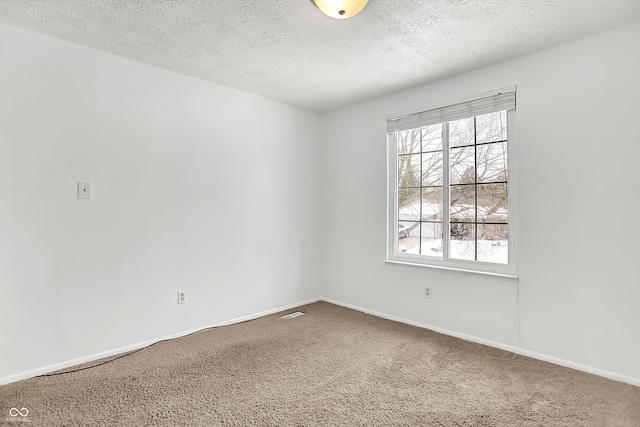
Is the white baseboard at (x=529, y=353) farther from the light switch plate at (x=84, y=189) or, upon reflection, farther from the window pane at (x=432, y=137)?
the light switch plate at (x=84, y=189)

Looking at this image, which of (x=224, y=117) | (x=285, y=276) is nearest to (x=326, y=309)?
(x=285, y=276)

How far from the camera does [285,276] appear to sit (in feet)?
13.2

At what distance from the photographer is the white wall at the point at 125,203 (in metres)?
2.38

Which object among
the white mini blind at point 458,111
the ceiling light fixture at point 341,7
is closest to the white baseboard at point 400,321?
the white mini blind at point 458,111

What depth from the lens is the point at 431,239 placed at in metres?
3.44

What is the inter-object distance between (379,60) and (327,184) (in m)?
1.79

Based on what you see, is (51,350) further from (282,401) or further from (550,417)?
(550,417)

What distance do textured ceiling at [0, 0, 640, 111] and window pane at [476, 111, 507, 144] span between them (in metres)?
0.44

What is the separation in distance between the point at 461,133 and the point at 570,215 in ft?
3.73

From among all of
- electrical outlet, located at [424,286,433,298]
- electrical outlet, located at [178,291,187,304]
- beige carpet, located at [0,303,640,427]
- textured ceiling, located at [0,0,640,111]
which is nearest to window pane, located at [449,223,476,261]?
electrical outlet, located at [424,286,433,298]

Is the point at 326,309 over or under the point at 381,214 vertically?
under

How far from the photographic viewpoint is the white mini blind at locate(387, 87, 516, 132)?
2836 millimetres

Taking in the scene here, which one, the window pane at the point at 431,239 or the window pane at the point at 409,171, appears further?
the window pane at the point at 409,171

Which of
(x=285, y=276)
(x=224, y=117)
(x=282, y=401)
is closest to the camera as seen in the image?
(x=282, y=401)
